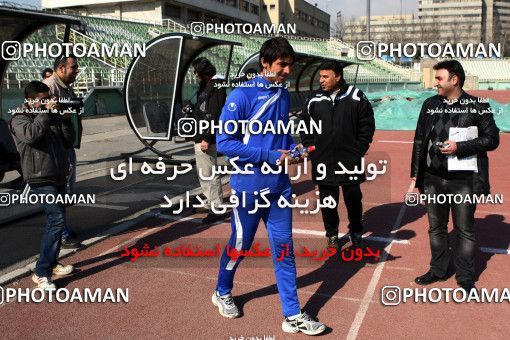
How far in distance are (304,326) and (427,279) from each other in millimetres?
1435

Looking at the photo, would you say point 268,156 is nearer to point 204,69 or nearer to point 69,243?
point 69,243

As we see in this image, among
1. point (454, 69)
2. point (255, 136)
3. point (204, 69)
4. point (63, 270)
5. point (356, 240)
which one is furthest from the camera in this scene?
point (204, 69)

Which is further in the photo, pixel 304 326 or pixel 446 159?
pixel 446 159

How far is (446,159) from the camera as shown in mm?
3947

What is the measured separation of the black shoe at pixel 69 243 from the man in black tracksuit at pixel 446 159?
3.32 m

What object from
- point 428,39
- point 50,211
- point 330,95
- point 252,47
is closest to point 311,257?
point 330,95

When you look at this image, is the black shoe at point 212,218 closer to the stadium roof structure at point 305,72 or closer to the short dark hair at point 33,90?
the short dark hair at point 33,90

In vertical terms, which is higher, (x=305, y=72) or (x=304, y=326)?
(x=305, y=72)

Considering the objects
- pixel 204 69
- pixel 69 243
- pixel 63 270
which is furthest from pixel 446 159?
pixel 69 243

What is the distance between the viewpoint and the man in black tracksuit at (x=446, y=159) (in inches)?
153

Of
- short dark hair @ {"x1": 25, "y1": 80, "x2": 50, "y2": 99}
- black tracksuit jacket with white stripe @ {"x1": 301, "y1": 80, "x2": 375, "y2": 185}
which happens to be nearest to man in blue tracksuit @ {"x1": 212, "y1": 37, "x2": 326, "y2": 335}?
black tracksuit jacket with white stripe @ {"x1": 301, "y1": 80, "x2": 375, "y2": 185}

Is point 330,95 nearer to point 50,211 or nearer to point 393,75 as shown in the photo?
point 50,211

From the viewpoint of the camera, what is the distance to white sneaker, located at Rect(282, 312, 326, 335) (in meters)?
3.30

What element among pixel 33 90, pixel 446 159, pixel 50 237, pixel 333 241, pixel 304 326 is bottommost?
pixel 304 326
